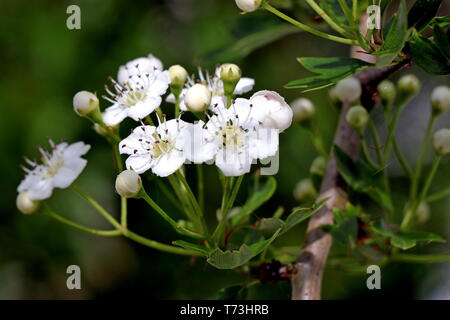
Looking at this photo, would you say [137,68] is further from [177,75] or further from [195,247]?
[195,247]

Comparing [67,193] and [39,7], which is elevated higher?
[39,7]

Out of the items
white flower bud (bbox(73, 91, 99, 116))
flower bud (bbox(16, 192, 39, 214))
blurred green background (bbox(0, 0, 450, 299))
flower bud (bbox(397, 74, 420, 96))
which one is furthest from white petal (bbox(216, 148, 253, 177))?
blurred green background (bbox(0, 0, 450, 299))

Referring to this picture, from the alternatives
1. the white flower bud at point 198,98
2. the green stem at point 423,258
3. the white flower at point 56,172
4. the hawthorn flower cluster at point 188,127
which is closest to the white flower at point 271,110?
the hawthorn flower cluster at point 188,127

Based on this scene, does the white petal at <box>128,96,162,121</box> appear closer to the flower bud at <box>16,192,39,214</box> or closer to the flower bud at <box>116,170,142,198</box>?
the flower bud at <box>116,170,142,198</box>
